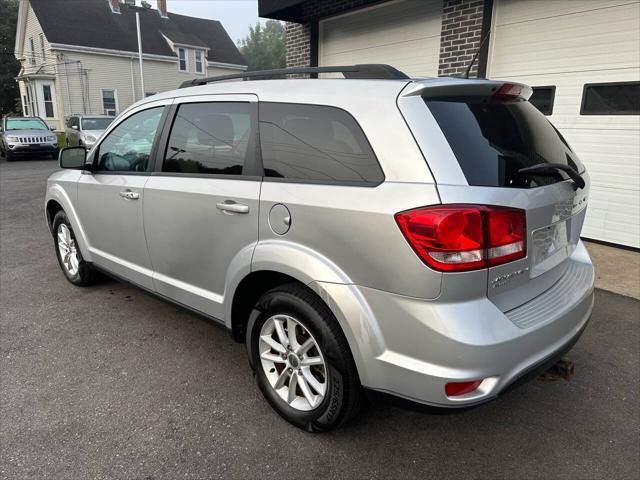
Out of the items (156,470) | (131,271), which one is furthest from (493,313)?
(131,271)

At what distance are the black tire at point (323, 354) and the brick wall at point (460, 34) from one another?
5.27m

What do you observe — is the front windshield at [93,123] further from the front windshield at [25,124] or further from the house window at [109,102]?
the house window at [109,102]

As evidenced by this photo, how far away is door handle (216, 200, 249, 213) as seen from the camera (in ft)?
8.48

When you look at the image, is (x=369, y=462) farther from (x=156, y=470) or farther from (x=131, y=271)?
(x=131, y=271)

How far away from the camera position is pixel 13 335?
145 inches

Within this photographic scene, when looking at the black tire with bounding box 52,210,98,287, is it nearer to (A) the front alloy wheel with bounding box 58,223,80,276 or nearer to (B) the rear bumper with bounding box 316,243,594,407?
(A) the front alloy wheel with bounding box 58,223,80,276

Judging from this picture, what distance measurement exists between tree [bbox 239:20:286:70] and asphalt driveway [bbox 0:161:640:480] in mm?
86118

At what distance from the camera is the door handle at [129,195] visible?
335cm

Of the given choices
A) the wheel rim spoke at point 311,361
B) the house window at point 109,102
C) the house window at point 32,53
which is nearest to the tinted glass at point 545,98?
the wheel rim spoke at point 311,361

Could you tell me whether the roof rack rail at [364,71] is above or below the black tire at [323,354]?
above

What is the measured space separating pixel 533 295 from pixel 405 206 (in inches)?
31.1

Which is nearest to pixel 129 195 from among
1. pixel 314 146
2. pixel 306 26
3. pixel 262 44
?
pixel 314 146

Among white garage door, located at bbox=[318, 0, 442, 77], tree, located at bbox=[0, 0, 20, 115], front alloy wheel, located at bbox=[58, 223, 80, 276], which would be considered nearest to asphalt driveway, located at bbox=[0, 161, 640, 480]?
front alloy wheel, located at bbox=[58, 223, 80, 276]

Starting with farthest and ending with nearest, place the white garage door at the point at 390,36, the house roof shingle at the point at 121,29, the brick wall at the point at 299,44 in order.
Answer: the house roof shingle at the point at 121,29 → the brick wall at the point at 299,44 → the white garage door at the point at 390,36
